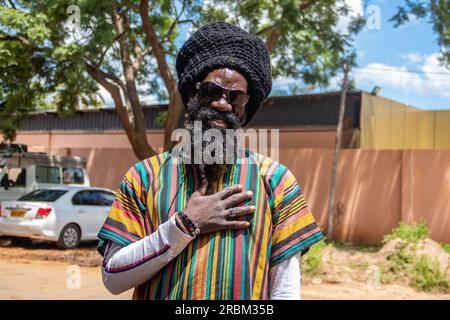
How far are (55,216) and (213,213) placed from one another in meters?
9.16

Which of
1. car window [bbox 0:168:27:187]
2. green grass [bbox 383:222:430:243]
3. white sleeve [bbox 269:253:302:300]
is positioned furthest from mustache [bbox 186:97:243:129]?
car window [bbox 0:168:27:187]

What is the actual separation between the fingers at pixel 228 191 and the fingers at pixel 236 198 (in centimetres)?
1

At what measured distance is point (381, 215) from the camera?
1123cm

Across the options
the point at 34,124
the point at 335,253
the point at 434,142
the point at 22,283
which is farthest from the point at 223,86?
the point at 34,124

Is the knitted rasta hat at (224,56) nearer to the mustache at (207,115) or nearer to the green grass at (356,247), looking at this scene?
the mustache at (207,115)

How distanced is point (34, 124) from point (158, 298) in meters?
24.2

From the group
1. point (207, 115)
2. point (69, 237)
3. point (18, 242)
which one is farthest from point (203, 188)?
point (18, 242)

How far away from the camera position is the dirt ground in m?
6.63

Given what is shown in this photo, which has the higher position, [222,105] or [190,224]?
[222,105]

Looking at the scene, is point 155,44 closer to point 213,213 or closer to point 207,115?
point 207,115

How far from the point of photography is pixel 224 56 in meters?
1.65

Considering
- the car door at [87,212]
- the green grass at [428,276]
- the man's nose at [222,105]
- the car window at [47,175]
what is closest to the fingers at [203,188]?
the man's nose at [222,105]

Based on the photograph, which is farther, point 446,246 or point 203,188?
point 446,246

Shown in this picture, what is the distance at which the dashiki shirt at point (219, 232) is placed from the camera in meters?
1.53
